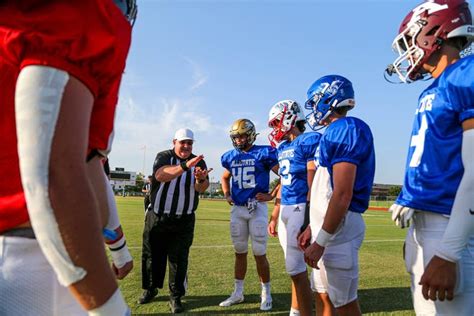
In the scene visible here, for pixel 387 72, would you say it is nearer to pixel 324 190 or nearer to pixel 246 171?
pixel 324 190

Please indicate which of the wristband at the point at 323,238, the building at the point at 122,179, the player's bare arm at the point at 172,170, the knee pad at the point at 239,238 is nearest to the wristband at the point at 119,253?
the wristband at the point at 323,238

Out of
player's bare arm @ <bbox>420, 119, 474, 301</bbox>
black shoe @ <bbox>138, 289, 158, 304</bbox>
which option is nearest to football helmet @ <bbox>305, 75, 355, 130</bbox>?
player's bare arm @ <bbox>420, 119, 474, 301</bbox>

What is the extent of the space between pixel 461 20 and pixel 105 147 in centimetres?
216

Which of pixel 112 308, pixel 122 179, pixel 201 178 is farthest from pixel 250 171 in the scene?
pixel 122 179

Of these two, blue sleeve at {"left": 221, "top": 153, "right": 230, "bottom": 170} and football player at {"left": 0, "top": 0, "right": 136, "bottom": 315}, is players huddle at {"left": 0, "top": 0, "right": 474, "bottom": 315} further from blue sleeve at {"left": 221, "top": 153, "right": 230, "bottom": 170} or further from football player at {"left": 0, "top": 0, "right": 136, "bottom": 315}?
blue sleeve at {"left": 221, "top": 153, "right": 230, "bottom": 170}

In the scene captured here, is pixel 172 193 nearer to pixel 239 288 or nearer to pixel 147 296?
pixel 147 296

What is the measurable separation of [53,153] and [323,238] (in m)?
2.26

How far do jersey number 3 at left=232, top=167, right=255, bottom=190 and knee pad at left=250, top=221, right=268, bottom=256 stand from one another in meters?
0.59

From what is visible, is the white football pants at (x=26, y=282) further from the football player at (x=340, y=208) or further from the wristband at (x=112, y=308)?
the football player at (x=340, y=208)

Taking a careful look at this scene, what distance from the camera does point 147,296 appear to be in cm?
495

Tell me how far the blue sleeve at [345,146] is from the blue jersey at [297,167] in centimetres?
151

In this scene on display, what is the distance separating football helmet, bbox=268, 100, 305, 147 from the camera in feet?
16.6

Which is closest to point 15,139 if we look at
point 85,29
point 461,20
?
point 85,29

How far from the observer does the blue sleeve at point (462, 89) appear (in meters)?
1.82
